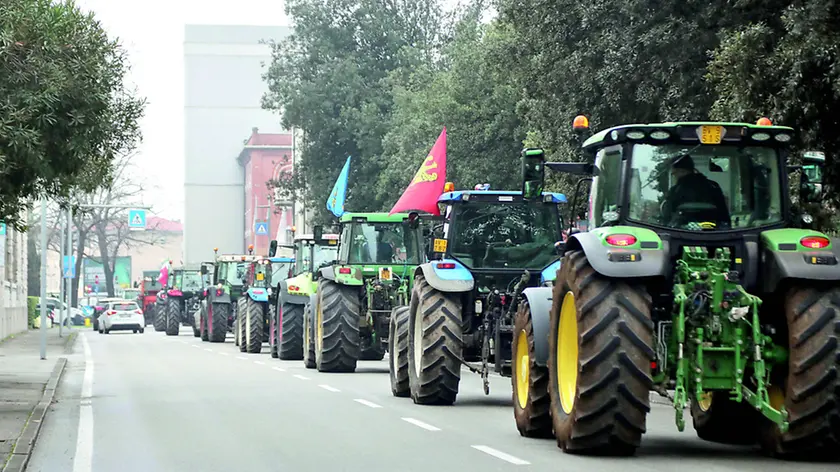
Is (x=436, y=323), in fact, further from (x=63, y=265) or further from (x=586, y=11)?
(x=63, y=265)

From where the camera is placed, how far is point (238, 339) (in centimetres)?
3875

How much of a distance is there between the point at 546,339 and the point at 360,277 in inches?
480

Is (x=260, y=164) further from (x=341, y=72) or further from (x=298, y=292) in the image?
(x=298, y=292)

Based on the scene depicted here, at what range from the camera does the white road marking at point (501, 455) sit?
35.3 ft

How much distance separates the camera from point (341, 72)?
65312 millimetres

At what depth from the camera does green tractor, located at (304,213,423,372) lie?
78.9 ft


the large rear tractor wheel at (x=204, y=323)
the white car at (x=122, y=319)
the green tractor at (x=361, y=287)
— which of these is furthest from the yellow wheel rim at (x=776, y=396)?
the white car at (x=122, y=319)

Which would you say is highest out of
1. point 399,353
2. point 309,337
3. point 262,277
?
point 262,277

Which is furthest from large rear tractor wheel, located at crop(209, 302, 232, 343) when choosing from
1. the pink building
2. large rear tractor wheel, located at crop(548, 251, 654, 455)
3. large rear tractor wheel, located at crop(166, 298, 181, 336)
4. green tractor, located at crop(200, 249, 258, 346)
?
the pink building

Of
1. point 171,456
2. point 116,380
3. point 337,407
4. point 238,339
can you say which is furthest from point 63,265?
point 171,456

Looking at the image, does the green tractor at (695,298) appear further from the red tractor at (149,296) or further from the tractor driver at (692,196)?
the red tractor at (149,296)

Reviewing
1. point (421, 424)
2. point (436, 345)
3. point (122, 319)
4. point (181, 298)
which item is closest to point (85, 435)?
point (421, 424)

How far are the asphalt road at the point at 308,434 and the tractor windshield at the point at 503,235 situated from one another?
1.73 metres

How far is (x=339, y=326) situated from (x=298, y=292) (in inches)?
218
